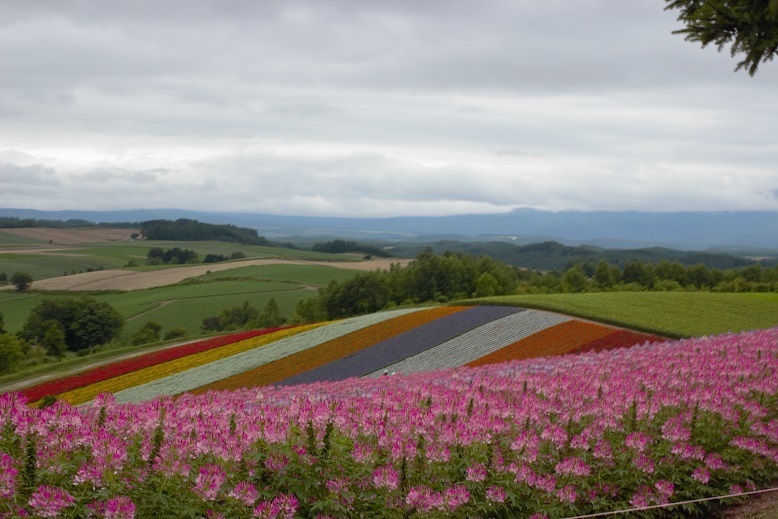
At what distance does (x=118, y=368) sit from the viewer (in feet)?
89.1

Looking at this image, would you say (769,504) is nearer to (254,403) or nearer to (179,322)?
(254,403)

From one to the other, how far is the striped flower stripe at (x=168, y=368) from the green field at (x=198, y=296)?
2781cm

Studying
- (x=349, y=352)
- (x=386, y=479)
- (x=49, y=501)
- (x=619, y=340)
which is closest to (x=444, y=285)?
(x=349, y=352)

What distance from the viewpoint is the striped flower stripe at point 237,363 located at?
21703 millimetres

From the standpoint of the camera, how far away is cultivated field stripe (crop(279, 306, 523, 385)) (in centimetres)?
2209

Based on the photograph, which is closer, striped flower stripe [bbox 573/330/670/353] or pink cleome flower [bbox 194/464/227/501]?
pink cleome flower [bbox 194/464/227/501]

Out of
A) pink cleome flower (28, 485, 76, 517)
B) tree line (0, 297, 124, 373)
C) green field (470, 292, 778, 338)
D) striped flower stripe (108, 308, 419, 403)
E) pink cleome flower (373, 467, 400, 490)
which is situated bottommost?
tree line (0, 297, 124, 373)

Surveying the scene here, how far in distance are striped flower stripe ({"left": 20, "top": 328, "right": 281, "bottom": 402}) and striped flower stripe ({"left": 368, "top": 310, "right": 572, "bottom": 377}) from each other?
10.7 meters

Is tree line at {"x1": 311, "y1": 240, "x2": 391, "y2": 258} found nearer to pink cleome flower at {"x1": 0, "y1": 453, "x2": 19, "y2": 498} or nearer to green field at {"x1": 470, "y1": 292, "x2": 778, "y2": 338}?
green field at {"x1": 470, "y1": 292, "x2": 778, "y2": 338}

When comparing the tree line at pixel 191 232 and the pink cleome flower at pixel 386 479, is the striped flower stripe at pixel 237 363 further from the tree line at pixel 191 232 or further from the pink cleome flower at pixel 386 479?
the tree line at pixel 191 232

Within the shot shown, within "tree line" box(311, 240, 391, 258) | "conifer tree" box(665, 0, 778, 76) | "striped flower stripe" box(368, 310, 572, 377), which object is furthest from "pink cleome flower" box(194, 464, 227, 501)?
"tree line" box(311, 240, 391, 258)

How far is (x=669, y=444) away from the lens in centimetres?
768

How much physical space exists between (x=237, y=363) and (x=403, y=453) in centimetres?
2000

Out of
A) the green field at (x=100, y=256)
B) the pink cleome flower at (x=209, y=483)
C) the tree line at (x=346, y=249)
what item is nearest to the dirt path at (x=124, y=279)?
the green field at (x=100, y=256)
